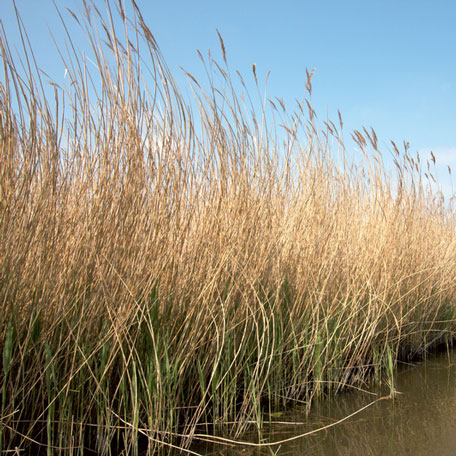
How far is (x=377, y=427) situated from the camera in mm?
1881

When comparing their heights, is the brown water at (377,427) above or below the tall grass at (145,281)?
below

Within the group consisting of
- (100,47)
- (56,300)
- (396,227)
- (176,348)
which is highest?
(100,47)

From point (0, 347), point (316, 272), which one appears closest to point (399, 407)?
point (316, 272)

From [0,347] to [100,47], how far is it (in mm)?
1183

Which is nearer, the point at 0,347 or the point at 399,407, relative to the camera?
the point at 0,347

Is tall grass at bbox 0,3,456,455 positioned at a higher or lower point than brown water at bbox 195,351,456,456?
higher

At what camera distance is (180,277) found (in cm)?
188

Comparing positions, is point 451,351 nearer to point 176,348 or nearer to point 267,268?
point 267,268

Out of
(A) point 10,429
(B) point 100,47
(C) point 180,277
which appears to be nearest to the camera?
(A) point 10,429

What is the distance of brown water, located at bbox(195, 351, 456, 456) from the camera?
1.66 metres

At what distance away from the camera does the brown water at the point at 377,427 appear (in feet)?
5.44

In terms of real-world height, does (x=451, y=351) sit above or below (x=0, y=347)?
below

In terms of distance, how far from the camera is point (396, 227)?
3086 millimetres

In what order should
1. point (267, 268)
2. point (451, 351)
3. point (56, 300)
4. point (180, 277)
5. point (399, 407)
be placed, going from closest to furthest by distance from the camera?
point (56, 300), point (180, 277), point (399, 407), point (267, 268), point (451, 351)
